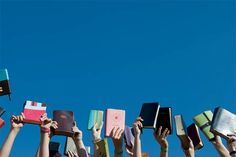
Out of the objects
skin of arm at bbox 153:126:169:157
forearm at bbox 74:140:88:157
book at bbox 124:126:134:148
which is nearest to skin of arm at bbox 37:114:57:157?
forearm at bbox 74:140:88:157

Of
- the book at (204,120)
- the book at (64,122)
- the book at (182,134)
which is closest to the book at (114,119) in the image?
the book at (64,122)

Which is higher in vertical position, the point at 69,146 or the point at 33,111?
the point at 33,111

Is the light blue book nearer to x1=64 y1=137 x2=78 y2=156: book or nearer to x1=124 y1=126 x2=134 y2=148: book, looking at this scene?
x1=64 y1=137 x2=78 y2=156: book

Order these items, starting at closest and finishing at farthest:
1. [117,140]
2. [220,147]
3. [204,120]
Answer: [117,140], [220,147], [204,120]

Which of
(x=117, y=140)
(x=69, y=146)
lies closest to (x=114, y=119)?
(x=117, y=140)

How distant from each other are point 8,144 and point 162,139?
8.46ft

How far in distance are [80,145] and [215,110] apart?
2.37 m

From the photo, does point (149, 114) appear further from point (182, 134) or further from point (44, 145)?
point (44, 145)

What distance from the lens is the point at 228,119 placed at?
26.7 ft

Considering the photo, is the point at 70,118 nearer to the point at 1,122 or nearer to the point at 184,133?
the point at 1,122

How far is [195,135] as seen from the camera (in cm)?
888

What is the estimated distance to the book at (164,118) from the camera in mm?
8384

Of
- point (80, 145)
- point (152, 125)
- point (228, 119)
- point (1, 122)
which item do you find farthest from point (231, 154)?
point (1, 122)

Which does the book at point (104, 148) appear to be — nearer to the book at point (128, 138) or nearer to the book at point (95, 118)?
the book at point (128, 138)
